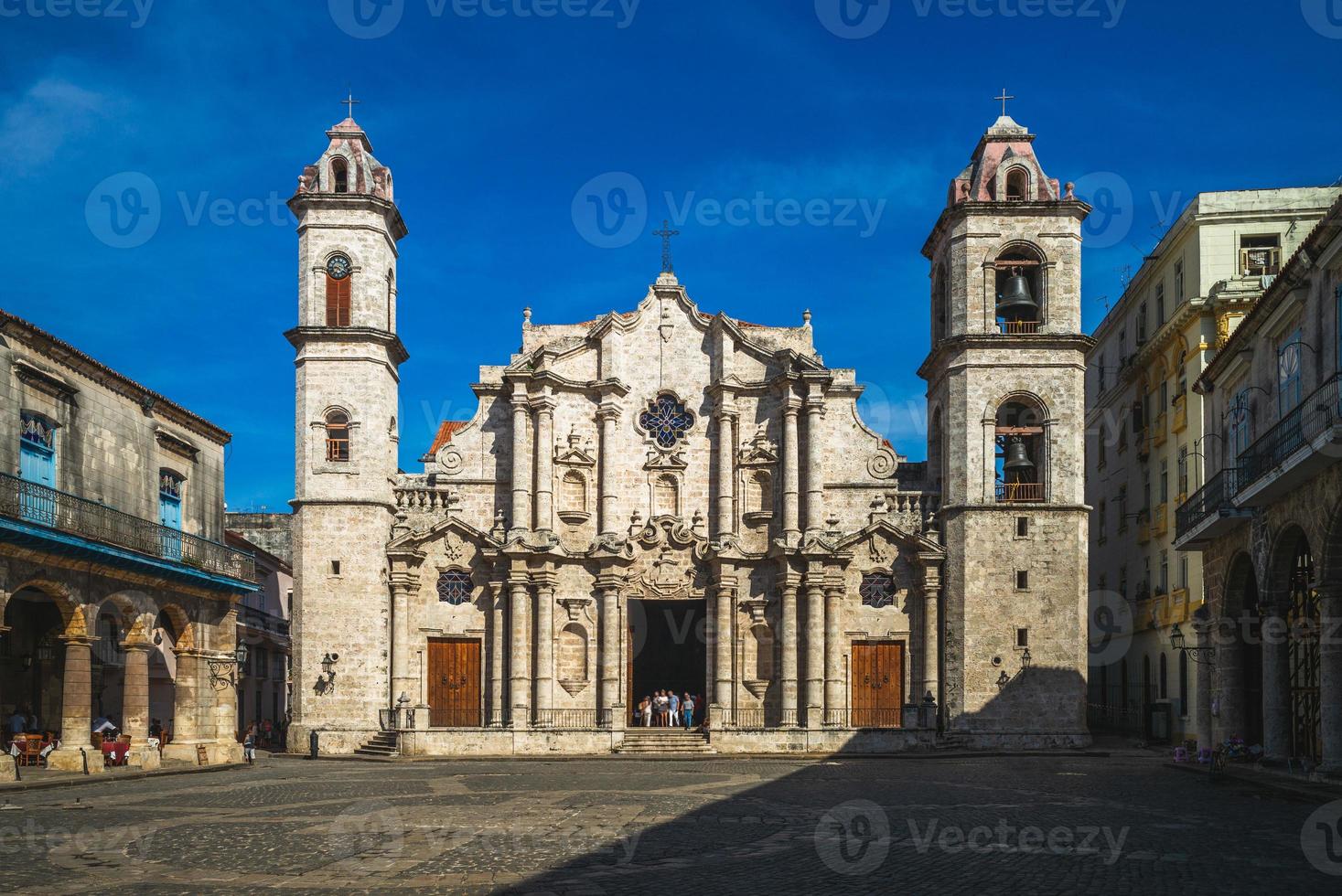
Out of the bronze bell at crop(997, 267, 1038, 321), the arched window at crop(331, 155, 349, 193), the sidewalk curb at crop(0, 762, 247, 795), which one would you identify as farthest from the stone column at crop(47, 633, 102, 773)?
the bronze bell at crop(997, 267, 1038, 321)

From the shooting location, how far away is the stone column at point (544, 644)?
129 feet

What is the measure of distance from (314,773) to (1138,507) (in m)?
27.6

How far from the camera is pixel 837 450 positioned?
41.6 m

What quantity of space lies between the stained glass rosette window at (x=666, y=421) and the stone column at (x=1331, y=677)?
22.1 metres

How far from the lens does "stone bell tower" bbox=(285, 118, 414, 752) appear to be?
3831cm

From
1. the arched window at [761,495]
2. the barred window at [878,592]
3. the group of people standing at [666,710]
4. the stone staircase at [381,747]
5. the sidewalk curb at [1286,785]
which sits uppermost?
the arched window at [761,495]

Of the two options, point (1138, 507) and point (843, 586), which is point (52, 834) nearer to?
point (843, 586)

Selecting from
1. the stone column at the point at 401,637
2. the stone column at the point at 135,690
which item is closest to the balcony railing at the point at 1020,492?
the stone column at the point at 401,637

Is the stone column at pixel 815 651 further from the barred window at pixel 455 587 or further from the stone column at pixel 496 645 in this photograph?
the barred window at pixel 455 587

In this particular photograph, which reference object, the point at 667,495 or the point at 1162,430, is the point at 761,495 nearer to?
the point at 667,495

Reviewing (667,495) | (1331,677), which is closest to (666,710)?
(667,495)

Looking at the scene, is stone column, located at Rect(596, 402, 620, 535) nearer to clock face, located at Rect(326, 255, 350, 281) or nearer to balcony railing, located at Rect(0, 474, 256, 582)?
clock face, located at Rect(326, 255, 350, 281)

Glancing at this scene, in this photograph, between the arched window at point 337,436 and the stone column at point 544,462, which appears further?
the stone column at point 544,462

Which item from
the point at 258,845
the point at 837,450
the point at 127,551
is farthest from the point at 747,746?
the point at 258,845
